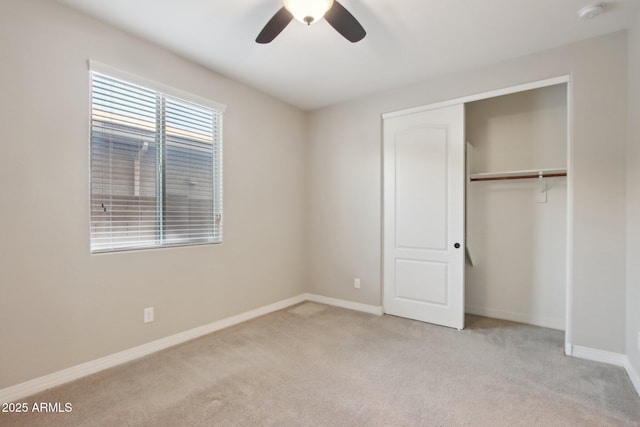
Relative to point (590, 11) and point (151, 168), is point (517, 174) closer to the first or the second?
point (590, 11)

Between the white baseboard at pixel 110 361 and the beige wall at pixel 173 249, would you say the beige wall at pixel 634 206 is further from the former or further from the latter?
the white baseboard at pixel 110 361

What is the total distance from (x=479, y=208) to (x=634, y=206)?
1.48 m

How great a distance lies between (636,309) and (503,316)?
1.43 meters

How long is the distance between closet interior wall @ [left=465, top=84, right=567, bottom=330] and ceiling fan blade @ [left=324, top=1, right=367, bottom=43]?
2123 mm

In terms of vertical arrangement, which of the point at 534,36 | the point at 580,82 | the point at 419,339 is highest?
the point at 534,36

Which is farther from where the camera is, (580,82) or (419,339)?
Answer: (419,339)

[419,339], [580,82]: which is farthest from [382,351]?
[580,82]

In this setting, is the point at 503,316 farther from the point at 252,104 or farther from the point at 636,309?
the point at 252,104

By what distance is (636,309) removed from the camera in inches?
84.4

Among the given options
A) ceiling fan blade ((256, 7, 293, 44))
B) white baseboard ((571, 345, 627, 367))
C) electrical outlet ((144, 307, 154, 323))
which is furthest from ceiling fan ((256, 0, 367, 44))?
white baseboard ((571, 345, 627, 367))

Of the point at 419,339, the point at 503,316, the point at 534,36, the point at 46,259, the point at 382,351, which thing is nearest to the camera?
the point at 46,259

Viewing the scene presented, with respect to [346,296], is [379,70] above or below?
above

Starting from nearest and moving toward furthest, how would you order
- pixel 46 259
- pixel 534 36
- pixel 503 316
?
pixel 46 259, pixel 534 36, pixel 503 316

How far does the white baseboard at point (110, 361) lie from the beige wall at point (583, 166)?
158cm
